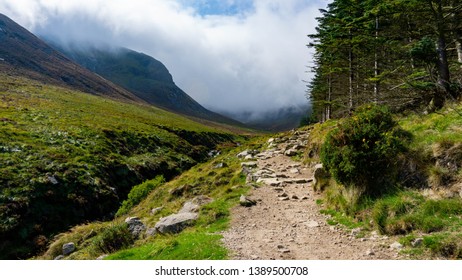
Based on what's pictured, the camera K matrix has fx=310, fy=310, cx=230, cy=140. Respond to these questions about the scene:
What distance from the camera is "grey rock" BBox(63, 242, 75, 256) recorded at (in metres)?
15.5

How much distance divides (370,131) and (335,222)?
3684 mm

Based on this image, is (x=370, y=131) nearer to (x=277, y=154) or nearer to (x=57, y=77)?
(x=277, y=154)

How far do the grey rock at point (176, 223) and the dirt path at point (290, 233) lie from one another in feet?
6.09

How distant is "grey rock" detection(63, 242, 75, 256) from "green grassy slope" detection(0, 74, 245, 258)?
4.30 m

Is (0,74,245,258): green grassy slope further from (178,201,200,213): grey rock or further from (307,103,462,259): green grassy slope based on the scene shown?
(307,103,462,259): green grassy slope

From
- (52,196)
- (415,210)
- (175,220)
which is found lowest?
(52,196)

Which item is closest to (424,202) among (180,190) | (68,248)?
(180,190)

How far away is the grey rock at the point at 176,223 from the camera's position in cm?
Result: 1296

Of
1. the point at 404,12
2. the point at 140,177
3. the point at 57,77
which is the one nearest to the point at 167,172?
the point at 140,177

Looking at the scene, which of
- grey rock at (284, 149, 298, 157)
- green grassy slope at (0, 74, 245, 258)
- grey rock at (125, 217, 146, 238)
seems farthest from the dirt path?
green grassy slope at (0, 74, 245, 258)

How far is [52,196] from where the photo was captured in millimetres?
23484

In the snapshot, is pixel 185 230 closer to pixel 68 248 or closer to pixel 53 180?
pixel 68 248

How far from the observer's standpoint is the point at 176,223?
13180mm

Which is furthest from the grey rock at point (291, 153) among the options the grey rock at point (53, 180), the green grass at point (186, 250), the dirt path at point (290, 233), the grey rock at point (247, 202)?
the grey rock at point (53, 180)
